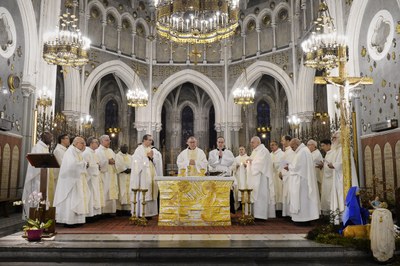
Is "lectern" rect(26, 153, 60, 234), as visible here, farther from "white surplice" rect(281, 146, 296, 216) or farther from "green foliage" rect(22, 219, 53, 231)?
"white surplice" rect(281, 146, 296, 216)

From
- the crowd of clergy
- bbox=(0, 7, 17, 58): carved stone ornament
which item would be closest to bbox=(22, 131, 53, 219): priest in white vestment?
the crowd of clergy

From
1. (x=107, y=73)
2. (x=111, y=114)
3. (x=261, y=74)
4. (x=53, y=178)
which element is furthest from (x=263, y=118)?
(x=53, y=178)

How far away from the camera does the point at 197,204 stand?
28.4ft

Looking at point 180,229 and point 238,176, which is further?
point 238,176

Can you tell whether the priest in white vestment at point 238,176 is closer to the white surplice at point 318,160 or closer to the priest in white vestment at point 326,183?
the white surplice at point 318,160

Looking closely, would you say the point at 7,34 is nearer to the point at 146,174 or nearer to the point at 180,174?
the point at 146,174

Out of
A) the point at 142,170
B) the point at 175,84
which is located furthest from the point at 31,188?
the point at 175,84

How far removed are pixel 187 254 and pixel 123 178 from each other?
211 inches

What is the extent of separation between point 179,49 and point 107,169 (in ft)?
50.1

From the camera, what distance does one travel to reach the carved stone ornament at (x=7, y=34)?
36.1 ft

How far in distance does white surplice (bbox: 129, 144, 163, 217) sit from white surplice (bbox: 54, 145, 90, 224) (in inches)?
53.1

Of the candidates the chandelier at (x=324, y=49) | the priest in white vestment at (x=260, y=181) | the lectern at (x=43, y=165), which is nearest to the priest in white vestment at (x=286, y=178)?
the priest in white vestment at (x=260, y=181)

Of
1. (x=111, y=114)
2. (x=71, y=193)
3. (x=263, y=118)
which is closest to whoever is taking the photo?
(x=71, y=193)

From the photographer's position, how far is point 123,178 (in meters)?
10.9
